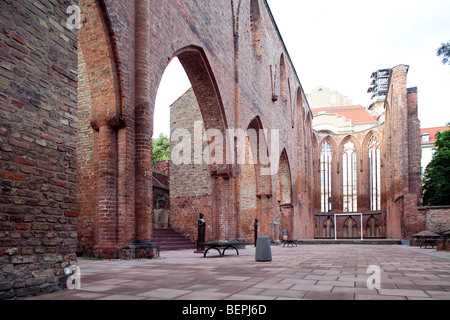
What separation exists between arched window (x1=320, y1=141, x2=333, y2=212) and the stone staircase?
104ft

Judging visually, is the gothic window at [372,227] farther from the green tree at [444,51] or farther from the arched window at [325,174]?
the green tree at [444,51]

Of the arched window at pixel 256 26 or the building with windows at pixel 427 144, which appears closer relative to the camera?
the arched window at pixel 256 26

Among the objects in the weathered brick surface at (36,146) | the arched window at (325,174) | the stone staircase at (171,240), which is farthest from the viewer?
the arched window at (325,174)

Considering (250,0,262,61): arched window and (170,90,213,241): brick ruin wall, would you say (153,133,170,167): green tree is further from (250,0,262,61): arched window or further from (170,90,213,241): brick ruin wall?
(250,0,262,61): arched window

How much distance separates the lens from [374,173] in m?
43.7

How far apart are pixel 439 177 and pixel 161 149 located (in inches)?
915

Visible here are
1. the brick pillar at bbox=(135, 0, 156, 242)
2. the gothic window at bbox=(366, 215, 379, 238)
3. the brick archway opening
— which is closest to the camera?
the brick pillar at bbox=(135, 0, 156, 242)

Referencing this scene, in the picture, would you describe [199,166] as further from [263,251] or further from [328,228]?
[328,228]

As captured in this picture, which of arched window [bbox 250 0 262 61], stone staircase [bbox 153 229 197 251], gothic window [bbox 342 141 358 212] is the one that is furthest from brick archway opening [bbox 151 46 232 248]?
gothic window [bbox 342 141 358 212]

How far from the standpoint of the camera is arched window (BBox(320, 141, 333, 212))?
149ft

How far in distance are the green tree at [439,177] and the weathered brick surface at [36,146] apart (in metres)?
28.6

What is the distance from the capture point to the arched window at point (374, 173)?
43062 mm

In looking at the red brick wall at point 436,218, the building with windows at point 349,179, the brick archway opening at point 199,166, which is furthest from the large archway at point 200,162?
the building with windows at point 349,179

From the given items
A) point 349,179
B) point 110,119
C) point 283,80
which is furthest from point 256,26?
point 349,179
